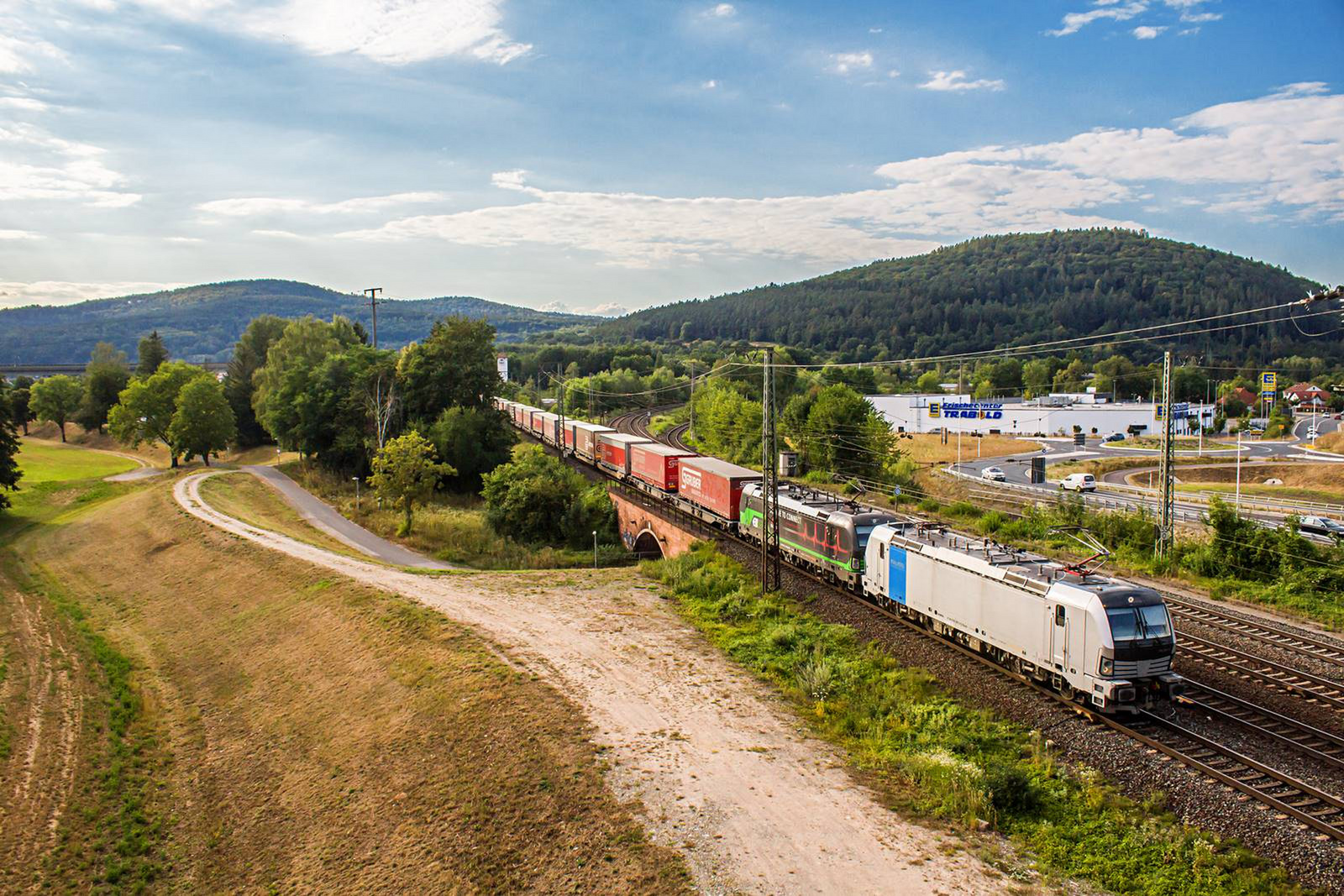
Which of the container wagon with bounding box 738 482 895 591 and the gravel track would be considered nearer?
the gravel track

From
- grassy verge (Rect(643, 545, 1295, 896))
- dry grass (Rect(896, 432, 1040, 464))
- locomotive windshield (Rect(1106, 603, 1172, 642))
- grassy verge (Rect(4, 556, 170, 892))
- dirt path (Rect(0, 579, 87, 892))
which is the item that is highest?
locomotive windshield (Rect(1106, 603, 1172, 642))

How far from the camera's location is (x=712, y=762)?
17.9 m

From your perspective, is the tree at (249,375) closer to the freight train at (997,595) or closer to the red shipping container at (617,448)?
the red shipping container at (617,448)

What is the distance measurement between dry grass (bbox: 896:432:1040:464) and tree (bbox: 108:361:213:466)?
7052 centimetres

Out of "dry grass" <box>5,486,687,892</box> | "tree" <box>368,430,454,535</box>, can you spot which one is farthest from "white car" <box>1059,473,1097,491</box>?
"dry grass" <box>5,486,687,892</box>

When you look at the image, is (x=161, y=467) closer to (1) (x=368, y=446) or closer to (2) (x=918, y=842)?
(1) (x=368, y=446)

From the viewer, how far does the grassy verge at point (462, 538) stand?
4650 cm

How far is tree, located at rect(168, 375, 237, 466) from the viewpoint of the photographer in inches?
2838

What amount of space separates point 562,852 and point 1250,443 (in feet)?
328

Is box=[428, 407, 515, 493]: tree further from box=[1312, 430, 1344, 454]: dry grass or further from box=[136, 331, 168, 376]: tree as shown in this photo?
box=[1312, 430, 1344, 454]: dry grass

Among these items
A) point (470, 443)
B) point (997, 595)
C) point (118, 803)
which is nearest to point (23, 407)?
point (470, 443)

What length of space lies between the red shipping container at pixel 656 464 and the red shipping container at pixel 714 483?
0.51 m

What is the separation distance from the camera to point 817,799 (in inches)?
628

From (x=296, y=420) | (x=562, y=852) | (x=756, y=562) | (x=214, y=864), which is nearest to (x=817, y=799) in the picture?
(x=562, y=852)
